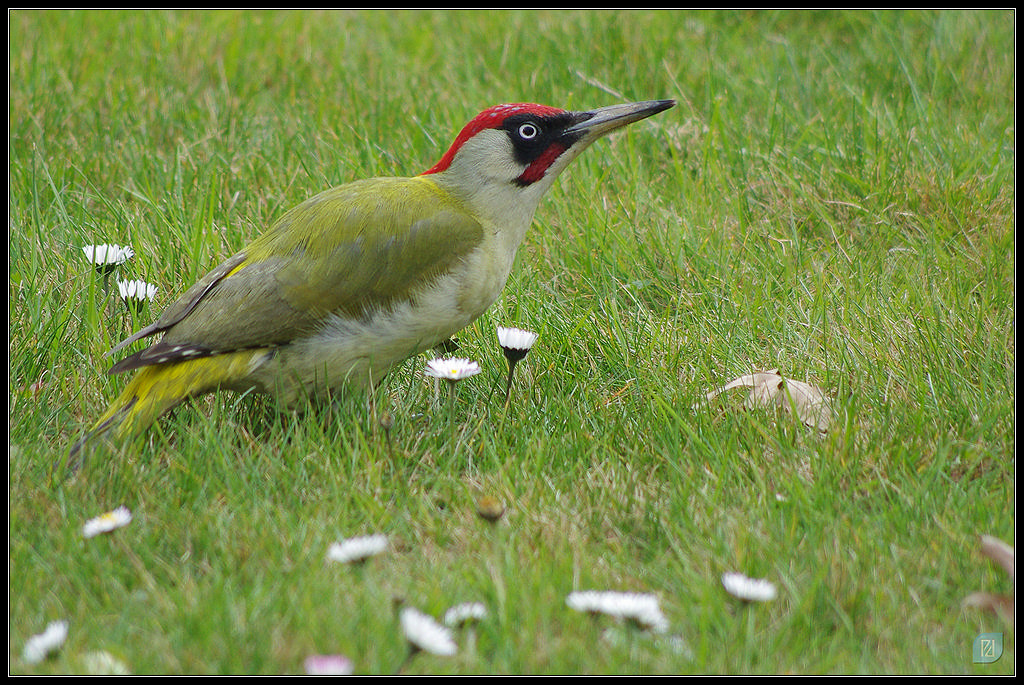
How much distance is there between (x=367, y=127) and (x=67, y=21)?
5.69 feet

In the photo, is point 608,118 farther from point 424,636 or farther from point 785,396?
point 424,636

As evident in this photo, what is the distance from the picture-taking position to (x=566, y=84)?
4.93 m

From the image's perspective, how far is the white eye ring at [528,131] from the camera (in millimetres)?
3295

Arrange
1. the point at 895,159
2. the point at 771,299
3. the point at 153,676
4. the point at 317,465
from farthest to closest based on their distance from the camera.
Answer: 1. the point at 895,159
2. the point at 771,299
3. the point at 317,465
4. the point at 153,676

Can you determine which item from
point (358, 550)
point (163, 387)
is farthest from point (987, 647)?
point (163, 387)

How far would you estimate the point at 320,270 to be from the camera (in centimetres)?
300

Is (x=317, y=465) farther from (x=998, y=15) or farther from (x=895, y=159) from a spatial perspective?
(x=998, y=15)

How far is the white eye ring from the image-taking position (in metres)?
3.29

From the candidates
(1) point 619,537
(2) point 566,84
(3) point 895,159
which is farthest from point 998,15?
(1) point 619,537

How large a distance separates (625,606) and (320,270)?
55.0 inches

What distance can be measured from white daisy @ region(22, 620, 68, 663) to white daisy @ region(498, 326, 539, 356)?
1.44 meters

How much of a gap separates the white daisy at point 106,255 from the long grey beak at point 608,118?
147 cm

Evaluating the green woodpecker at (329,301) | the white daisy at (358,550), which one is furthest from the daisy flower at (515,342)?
the white daisy at (358,550)

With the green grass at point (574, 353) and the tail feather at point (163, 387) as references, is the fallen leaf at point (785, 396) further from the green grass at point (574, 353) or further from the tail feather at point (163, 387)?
the tail feather at point (163, 387)
